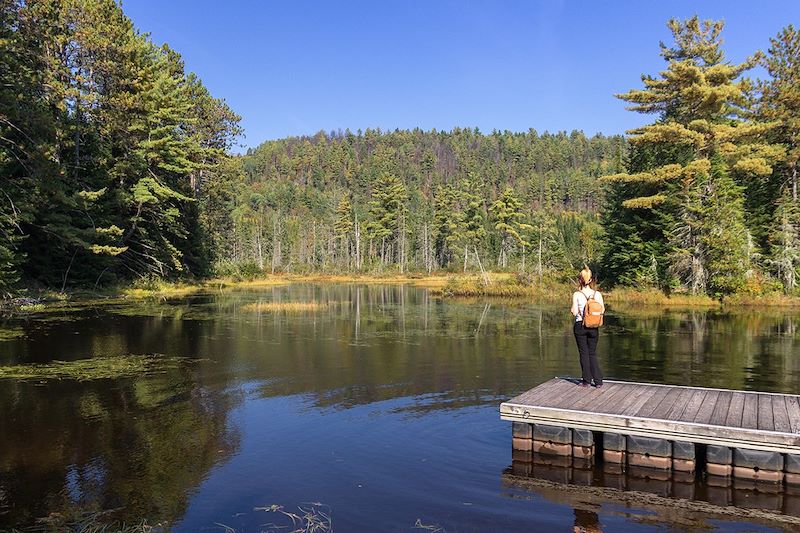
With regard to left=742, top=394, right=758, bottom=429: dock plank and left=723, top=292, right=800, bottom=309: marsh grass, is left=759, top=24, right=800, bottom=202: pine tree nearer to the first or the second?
left=723, top=292, right=800, bottom=309: marsh grass

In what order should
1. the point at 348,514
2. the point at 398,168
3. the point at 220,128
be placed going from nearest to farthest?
the point at 348,514 < the point at 220,128 < the point at 398,168

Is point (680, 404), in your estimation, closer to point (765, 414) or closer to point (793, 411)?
point (765, 414)

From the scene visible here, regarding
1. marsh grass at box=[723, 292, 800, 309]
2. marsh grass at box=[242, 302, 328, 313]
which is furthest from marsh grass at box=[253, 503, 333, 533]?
marsh grass at box=[723, 292, 800, 309]

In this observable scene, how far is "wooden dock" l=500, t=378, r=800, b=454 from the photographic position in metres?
7.48

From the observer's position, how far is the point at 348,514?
22.3 ft

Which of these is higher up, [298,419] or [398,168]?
[398,168]

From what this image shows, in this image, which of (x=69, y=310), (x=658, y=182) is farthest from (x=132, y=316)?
(x=658, y=182)

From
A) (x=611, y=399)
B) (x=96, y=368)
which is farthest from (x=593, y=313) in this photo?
(x=96, y=368)

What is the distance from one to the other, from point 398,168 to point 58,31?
440ft

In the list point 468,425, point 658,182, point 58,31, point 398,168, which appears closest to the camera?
point 468,425

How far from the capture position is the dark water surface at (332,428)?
6.89 metres

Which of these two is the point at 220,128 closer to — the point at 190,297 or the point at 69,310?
the point at 190,297

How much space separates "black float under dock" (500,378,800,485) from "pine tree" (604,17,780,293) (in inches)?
1104

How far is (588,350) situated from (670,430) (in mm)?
2513
